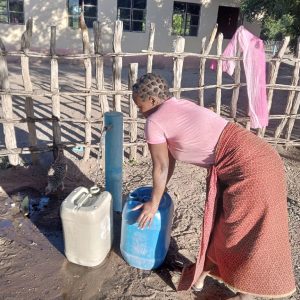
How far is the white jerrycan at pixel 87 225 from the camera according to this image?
8.27 feet

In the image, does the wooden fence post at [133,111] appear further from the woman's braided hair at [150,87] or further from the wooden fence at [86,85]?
the woman's braided hair at [150,87]

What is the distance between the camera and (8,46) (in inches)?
482

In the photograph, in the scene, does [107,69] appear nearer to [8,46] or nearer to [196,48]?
[8,46]

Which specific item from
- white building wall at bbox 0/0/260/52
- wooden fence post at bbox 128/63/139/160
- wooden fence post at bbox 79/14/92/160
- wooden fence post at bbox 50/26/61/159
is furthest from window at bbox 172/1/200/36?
wooden fence post at bbox 50/26/61/159

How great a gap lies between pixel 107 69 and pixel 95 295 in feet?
34.9

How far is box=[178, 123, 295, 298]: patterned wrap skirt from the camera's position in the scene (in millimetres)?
2109

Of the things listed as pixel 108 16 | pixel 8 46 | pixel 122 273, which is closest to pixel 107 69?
pixel 108 16

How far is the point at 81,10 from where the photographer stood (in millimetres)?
12656

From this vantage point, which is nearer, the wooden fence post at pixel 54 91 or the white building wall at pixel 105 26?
the wooden fence post at pixel 54 91

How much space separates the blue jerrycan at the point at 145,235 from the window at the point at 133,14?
1204 cm

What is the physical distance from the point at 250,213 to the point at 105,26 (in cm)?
1265

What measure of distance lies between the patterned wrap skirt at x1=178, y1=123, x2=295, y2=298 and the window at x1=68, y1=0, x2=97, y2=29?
1199 centimetres

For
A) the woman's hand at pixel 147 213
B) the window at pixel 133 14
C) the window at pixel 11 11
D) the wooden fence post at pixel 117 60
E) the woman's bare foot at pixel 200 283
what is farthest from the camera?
the window at pixel 133 14

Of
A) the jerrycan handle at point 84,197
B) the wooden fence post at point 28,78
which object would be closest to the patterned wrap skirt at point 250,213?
the jerrycan handle at point 84,197
